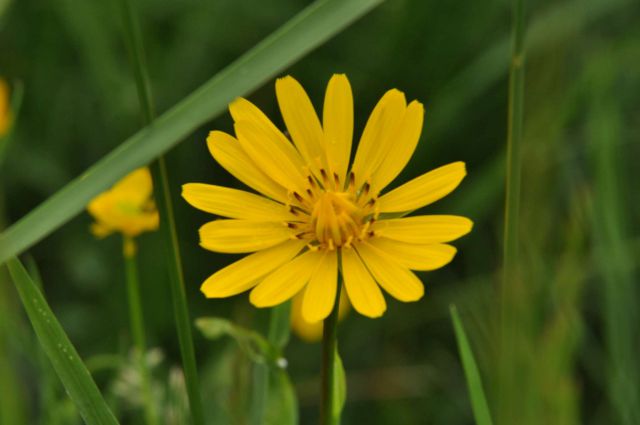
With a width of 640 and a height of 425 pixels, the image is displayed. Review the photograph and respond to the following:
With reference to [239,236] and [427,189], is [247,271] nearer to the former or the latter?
[239,236]

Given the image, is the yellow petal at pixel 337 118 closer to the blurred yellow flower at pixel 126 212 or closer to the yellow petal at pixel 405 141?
the yellow petal at pixel 405 141

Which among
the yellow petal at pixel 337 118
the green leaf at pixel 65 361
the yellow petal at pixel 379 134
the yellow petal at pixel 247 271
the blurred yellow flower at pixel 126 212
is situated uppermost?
the blurred yellow flower at pixel 126 212

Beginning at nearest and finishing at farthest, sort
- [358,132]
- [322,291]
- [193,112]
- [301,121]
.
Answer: [193,112], [322,291], [301,121], [358,132]

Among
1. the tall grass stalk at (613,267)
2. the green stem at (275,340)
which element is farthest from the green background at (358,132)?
the green stem at (275,340)

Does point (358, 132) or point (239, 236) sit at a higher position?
point (358, 132)

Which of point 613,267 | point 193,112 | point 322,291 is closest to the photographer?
point 193,112

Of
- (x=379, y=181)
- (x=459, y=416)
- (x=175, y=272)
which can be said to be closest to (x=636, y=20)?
(x=459, y=416)

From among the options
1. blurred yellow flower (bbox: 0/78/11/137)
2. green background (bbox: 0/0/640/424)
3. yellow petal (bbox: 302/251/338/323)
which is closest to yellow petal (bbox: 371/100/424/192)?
yellow petal (bbox: 302/251/338/323)

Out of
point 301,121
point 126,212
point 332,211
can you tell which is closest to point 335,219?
point 332,211
